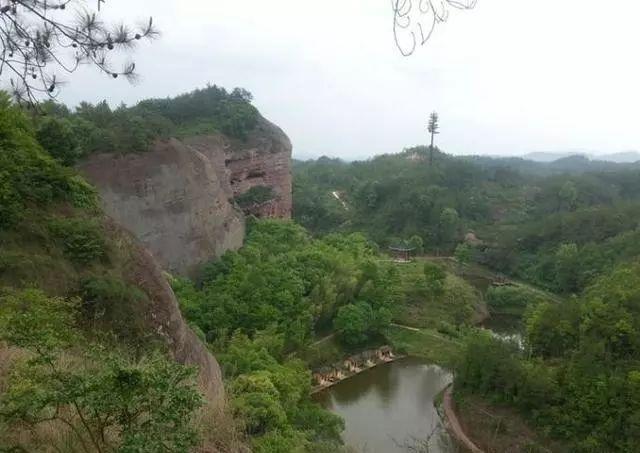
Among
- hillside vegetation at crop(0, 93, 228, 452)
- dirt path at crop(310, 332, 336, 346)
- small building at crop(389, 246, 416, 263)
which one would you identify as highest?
hillside vegetation at crop(0, 93, 228, 452)

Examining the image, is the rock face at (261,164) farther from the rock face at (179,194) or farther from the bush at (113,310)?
the bush at (113,310)

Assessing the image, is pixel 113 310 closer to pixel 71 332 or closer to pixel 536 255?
pixel 71 332

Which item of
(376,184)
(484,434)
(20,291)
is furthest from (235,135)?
(376,184)

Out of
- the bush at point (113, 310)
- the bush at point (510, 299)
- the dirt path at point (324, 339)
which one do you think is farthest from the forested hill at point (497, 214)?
the bush at point (113, 310)

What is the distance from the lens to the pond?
12.3 meters

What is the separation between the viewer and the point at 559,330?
13320 mm

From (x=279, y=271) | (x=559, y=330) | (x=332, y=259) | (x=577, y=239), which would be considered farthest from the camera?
(x=577, y=239)

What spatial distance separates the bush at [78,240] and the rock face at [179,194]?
6631 millimetres

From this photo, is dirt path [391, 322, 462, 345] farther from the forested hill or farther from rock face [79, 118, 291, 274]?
the forested hill

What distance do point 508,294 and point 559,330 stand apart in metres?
9.90

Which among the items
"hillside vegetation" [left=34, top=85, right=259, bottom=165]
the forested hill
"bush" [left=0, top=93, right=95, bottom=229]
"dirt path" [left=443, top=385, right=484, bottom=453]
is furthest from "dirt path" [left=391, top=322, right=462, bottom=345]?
"bush" [left=0, top=93, right=95, bottom=229]

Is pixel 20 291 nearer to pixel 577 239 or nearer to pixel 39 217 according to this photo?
pixel 39 217

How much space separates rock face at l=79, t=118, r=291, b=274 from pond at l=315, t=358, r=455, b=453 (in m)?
6.05

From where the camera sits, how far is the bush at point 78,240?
747 centimetres
